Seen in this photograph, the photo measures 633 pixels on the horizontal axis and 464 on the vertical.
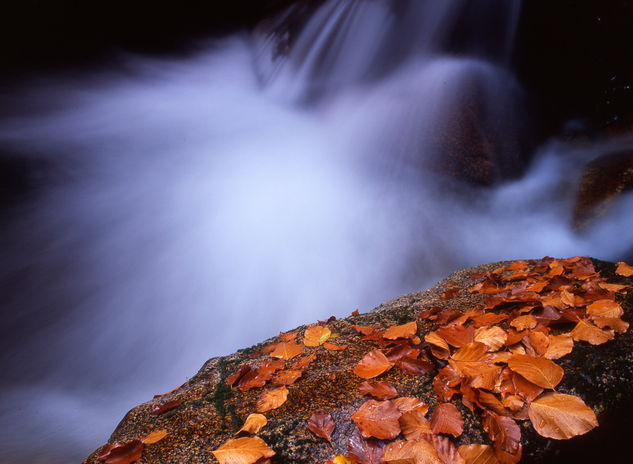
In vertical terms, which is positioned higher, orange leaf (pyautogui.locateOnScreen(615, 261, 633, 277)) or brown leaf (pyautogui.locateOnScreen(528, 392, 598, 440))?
orange leaf (pyautogui.locateOnScreen(615, 261, 633, 277))

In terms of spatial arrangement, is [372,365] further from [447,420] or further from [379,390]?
[447,420]

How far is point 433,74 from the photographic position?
23.9 feet

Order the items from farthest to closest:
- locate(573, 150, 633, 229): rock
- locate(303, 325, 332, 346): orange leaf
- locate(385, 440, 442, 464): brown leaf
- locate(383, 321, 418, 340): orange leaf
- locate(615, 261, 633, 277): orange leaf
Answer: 1. locate(573, 150, 633, 229): rock
2. locate(303, 325, 332, 346): orange leaf
3. locate(615, 261, 633, 277): orange leaf
4. locate(383, 321, 418, 340): orange leaf
5. locate(385, 440, 442, 464): brown leaf

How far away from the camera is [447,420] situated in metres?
0.99

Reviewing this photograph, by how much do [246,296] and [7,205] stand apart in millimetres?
5935

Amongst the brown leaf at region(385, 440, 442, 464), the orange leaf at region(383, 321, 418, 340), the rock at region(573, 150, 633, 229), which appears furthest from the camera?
the rock at region(573, 150, 633, 229)

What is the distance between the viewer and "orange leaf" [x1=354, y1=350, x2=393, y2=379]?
1.31 m

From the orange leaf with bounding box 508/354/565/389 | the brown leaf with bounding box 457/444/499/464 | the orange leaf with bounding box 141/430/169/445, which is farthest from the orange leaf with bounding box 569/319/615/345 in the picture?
the orange leaf with bounding box 141/430/169/445

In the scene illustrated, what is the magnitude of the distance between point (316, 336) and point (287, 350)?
24cm

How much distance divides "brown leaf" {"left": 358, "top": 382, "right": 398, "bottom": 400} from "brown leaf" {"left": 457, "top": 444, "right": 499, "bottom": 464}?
293mm

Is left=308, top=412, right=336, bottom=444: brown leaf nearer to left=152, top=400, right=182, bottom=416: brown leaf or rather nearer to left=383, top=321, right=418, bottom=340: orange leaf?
left=383, top=321, right=418, bottom=340: orange leaf

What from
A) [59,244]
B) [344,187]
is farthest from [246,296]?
[59,244]

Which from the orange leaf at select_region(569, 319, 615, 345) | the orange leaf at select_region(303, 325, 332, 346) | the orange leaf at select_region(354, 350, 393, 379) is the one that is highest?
the orange leaf at select_region(303, 325, 332, 346)

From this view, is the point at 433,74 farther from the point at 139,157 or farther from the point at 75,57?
the point at 75,57
